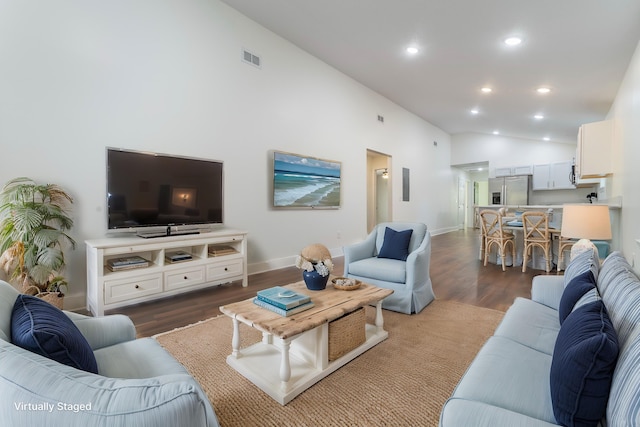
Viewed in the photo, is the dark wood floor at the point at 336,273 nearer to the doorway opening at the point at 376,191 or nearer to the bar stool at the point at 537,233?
the bar stool at the point at 537,233

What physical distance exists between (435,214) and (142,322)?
8852 mm

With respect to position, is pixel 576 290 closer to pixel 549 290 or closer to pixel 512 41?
pixel 549 290

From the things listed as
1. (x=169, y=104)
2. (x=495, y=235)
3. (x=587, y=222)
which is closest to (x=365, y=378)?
(x=587, y=222)

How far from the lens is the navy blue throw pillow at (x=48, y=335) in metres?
0.89

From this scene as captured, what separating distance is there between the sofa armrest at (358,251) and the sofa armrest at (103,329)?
219 cm

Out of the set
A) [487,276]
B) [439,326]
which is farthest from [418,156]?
[439,326]

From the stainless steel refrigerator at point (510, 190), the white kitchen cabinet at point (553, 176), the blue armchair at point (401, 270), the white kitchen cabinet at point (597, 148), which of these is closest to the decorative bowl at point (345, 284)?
the blue armchair at point (401, 270)

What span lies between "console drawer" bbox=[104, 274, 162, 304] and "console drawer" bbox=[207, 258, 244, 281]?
1.85ft

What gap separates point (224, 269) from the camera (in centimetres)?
367

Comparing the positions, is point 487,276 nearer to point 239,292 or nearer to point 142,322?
point 239,292

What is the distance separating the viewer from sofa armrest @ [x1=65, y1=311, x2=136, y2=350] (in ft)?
4.83

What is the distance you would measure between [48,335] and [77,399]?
352 millimetres

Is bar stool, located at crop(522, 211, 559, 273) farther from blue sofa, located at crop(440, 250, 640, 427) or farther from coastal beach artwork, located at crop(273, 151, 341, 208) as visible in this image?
blue sofa, located at crop(440, 250, 640, 427)

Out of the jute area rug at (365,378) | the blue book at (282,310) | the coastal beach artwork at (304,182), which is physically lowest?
the jute area rug at (365,378)
